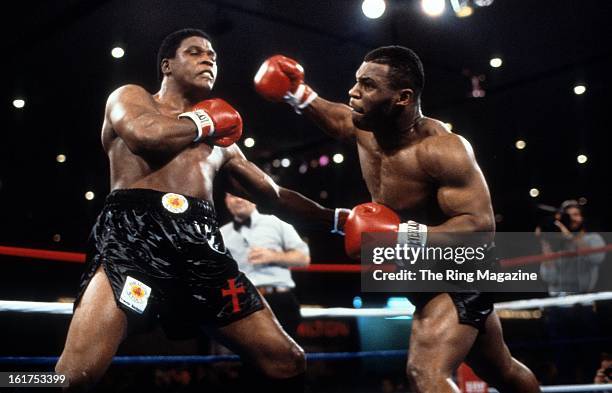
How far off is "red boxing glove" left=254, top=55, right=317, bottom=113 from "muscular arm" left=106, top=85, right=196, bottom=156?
432 millimetres

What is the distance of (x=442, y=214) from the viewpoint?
2.03 meters

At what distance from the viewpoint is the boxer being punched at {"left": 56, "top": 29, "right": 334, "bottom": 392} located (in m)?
1.81

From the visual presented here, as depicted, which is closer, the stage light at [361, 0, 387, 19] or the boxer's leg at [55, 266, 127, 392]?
the boxer's leg at [55, 266, 127, 392]

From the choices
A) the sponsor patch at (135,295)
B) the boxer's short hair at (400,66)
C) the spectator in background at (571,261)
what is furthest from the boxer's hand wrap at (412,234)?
the spectator in background at (571,261)

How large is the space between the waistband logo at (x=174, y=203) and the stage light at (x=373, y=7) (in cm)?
348

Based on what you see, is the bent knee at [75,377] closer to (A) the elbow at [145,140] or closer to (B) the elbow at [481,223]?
(A) the elbow at [145,140]

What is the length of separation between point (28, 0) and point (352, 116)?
3689 millimetres

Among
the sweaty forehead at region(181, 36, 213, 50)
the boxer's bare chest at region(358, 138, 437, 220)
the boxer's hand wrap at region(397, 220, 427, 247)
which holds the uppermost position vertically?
the sweaty forehead at region(181, 36, 213, 50)

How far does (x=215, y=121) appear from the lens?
2.02 meters

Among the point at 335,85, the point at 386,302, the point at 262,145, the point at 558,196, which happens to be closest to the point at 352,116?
the point at 335,85

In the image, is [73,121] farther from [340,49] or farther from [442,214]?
[442,214]

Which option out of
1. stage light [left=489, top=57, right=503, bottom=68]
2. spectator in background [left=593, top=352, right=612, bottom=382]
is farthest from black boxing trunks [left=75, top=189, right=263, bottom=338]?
stage light [left=489, top=57, right=503, bottom=68]

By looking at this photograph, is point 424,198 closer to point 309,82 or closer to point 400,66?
point 400,66

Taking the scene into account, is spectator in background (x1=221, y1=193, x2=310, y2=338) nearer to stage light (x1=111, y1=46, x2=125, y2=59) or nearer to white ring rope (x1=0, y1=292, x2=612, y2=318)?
white ring rope (x1=0, y1=292, x2=612, y2=318)
